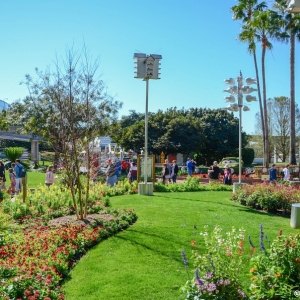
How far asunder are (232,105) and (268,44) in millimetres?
18467

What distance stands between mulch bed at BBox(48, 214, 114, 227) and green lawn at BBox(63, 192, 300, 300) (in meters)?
0.85

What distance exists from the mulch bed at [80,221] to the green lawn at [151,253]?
2.78ft

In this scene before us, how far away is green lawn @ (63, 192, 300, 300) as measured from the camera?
19.2 ft

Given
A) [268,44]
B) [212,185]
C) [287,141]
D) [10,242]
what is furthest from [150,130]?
[10,242]

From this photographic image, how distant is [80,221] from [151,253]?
2.98 m

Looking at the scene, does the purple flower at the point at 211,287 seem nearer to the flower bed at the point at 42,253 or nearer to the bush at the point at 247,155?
the flower bed at the point at 42,253

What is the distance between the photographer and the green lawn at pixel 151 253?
19.2 ft

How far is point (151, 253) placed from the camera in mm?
7629

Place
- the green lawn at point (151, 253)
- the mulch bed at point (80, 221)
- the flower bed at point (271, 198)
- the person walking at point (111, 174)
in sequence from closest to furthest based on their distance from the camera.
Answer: the green lawn at point (151, 253) < the mulch bed at point (80, 221) < the flower bed at point (271, 198) < the person walking at point (111, 174)

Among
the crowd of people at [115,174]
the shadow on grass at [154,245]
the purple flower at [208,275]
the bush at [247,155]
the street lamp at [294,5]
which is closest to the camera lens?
the purple flower at [208,275]

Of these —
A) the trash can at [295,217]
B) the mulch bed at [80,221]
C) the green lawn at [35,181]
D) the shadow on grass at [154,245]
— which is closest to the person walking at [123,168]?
the green lawn at [35,181]

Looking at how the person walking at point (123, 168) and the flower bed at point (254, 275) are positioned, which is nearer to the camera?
the flower bed at point (254, 275)

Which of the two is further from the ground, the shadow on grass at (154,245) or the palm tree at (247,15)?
the palm tree at (247,15)

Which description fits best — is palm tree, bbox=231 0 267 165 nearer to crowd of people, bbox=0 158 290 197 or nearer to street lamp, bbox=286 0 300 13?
crowd of people, bbox=0 158 290 197
